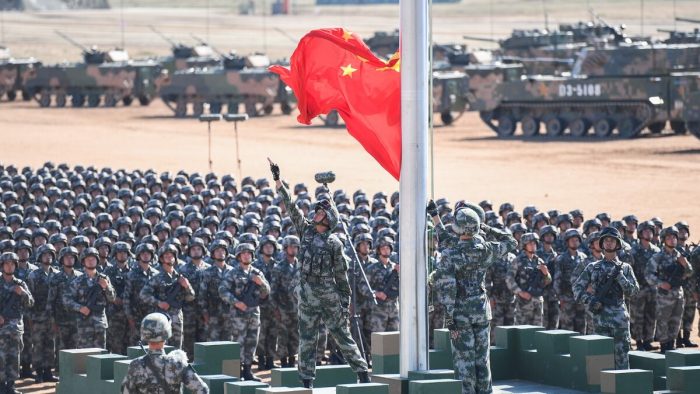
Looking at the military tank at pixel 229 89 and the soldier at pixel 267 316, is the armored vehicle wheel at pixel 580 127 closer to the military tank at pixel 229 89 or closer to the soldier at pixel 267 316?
the military tank at pixel 229 89

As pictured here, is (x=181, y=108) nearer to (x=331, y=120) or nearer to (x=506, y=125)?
(x=331, y=120)

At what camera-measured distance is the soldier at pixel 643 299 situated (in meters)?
16.8

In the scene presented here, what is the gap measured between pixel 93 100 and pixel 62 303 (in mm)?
39808

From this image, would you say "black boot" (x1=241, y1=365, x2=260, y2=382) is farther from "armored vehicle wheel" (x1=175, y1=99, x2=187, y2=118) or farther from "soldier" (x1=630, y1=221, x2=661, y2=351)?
"armored vehicle wheel" (x1=175, y1=99, x2=187, y2=118)

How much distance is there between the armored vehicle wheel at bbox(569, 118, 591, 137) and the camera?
4078cm

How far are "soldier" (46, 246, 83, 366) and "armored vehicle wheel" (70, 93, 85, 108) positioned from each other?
3942 cm

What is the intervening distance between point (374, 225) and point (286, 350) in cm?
244

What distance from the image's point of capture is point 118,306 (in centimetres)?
1582

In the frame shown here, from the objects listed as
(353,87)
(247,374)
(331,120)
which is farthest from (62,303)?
(331,120)

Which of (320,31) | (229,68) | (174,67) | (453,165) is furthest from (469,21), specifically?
(320,31)

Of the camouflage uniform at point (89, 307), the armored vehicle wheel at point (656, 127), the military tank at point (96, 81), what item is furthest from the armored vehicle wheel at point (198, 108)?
the camouflage uniform at point (89, 307)

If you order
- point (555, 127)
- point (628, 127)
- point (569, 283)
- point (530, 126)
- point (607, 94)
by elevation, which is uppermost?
point (607, 94)

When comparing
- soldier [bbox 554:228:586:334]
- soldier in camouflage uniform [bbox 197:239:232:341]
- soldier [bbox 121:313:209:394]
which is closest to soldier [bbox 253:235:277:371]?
soldier in camouflage uniform [bbox 197:239:232:341]

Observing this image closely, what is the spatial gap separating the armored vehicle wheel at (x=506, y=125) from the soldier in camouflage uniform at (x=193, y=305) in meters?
27.5
